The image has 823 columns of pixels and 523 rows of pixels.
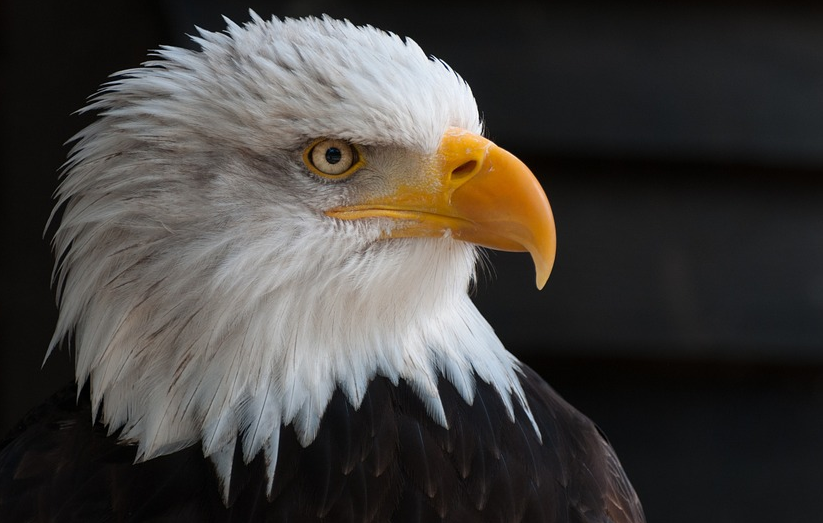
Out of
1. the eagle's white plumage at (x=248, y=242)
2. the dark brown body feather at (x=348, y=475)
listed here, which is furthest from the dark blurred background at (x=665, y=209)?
the dark brown body feather at (x=348, y=475)

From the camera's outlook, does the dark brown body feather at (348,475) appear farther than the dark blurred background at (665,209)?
No

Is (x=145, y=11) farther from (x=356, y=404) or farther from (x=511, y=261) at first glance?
(x=356, y=404)

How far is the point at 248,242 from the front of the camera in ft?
4.39

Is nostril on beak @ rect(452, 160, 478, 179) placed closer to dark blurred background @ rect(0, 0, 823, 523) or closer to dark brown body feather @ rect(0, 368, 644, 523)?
dark brown body feather @ rect(0, 368, 644, 523)

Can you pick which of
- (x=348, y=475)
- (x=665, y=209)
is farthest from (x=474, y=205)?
(x=665, y=209)

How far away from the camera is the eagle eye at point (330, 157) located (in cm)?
135

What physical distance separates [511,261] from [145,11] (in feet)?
4.30

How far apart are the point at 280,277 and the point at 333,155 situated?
206 mm

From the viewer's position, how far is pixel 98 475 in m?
1.42

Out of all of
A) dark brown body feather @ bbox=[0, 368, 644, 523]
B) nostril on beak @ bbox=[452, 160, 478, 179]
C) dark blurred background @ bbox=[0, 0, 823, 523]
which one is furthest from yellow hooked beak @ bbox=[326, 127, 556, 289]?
dark blurred background @ bbox=[0, 0, 823, 523]

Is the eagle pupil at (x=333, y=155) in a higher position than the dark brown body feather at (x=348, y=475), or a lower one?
higher

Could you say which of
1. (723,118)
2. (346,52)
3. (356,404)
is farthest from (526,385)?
(723,118)

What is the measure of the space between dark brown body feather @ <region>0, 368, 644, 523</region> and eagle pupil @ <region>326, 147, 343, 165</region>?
0.37m

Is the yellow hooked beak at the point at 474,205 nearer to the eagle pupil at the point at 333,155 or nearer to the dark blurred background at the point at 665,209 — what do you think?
the eagle pupil at the point at 333,155
